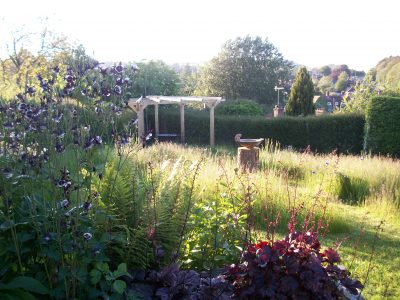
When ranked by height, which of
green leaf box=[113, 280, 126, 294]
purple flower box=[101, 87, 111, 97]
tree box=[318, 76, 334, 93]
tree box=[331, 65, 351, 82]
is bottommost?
green leaf box=[113, 280, 126, 294]

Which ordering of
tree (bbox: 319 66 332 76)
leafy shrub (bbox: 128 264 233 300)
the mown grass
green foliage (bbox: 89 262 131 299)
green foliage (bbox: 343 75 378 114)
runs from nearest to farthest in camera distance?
green foliage (bbox: 89 262 131 299)
leafy shrub (bbox: 128 264 233 300)
the mown grass
green foliage (bbox: 343 75 378 114)
tree (bbox: 319 66 332 76)

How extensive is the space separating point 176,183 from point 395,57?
131ft

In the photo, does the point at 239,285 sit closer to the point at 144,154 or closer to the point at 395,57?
the point at 144,154

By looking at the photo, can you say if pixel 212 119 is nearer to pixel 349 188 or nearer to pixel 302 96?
pixel 302 96

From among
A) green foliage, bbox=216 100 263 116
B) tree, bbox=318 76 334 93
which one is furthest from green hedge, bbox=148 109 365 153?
tree, bbox=318 76 334 93

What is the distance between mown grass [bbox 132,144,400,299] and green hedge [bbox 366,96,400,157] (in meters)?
4.13

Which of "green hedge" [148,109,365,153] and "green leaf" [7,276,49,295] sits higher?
"green leaf" [7,276,49,295]

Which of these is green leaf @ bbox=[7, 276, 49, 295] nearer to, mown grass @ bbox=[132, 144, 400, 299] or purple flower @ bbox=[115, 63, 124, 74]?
purple flower @ bbox=[115, 63, 124, 74]

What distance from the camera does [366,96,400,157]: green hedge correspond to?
1238cm

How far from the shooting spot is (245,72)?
29.2m

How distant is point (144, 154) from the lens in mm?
7680

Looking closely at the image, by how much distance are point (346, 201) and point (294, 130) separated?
25.9ft

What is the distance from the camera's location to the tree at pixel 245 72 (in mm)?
29234

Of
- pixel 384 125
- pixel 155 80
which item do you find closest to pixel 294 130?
pixel 384 125
